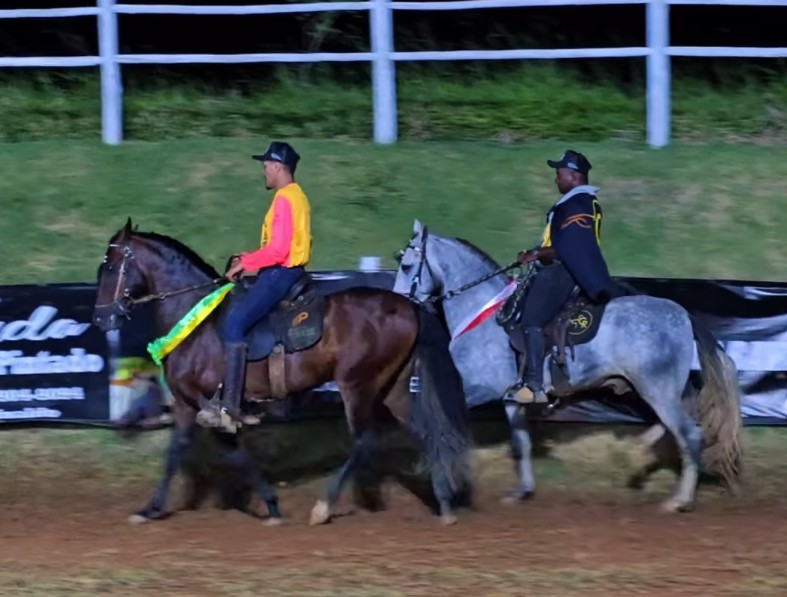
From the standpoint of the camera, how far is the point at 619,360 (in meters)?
10.7

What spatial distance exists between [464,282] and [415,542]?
2323 millimetres

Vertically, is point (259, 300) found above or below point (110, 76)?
below

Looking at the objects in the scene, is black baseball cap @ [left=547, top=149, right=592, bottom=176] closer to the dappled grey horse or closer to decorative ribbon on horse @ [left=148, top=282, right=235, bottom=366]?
the dappled grey horse

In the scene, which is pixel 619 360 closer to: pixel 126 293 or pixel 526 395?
pixel 526 395

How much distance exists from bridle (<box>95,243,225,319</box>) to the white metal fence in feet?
16.0

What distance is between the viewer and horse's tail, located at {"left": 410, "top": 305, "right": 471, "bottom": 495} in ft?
33.1

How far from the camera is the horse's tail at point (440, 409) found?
10.1 m

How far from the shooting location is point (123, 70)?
17.4 metres

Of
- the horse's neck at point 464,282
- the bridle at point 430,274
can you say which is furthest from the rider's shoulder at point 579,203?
the horse's neck at point 464,282

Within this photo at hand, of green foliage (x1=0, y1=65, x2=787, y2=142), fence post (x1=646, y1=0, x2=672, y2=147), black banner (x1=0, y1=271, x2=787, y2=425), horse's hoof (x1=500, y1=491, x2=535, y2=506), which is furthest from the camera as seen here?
green foliage (x1=0, y1=65, x2=787, y2=142)

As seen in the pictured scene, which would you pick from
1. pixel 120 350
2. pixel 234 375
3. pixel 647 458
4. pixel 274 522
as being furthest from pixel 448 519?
pixel 120 350

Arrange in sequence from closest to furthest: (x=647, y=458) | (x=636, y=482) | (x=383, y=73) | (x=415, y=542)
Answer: (x=415, y=542)
(x=636, y=482)
(x=647, y=458)
(x=383, y=73)

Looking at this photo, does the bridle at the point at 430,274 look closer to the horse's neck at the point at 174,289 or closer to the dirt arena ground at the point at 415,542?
the dirt arena ground at the point at 415,542

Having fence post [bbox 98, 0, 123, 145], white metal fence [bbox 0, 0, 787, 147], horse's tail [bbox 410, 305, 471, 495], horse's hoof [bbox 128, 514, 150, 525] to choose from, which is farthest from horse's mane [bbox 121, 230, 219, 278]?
fence post [bbox 98, 0, 123, 145]
